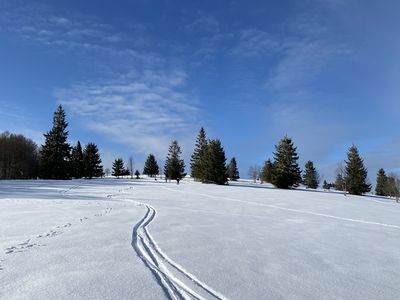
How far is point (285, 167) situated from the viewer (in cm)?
5716

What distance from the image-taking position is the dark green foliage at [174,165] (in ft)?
255

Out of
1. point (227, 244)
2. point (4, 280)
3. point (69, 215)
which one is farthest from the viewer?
point (69, 215)

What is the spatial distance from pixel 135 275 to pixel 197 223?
7.47m

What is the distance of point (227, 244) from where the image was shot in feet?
33.1

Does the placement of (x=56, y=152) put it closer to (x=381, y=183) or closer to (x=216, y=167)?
(x=216, y=167)

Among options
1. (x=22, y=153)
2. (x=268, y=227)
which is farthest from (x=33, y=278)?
(x=22, y=153)

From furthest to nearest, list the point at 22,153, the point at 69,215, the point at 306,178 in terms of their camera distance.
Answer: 1. the point at 306,178
2. the point at 22,153
3. the point at 69,215

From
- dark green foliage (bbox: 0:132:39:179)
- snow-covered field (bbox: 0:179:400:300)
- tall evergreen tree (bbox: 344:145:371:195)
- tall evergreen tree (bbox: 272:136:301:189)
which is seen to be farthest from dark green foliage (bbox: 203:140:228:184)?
snow-covered field (bbox: 0:179:400:300)

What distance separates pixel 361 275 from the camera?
24.9 feet

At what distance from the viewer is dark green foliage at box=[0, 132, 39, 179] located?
6893 cm

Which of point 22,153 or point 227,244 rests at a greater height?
point 22,153

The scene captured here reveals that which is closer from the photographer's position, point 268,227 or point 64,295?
point 64,295

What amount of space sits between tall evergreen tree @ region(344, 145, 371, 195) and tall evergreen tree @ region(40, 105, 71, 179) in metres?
51.5

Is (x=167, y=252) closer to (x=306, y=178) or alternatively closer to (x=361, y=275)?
(x=361, y=275)
